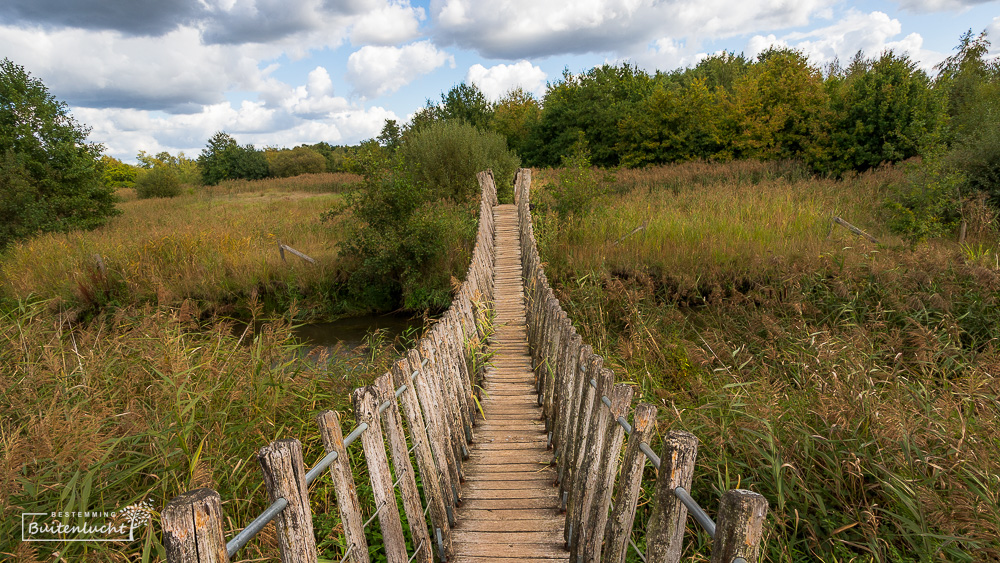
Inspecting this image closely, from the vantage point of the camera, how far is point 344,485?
2041mm

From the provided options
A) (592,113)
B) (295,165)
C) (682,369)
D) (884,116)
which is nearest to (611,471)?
(682,369)

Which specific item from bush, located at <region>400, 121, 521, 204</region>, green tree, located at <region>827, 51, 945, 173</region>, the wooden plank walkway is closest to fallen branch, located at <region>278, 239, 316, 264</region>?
bush, located at <region>400, 121, 521, 204</region>

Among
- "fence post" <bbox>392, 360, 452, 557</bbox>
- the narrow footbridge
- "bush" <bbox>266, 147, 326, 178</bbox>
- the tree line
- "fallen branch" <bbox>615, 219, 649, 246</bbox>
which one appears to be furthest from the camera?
"bush" <bbox>266, 147, 326, 178</bbox>

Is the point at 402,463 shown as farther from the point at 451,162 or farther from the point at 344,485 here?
the point at 451,162

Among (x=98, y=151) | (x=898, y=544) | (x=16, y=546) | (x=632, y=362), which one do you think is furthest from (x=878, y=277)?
(x=98, y=151)

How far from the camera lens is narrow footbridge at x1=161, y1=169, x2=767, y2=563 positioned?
5.07ft

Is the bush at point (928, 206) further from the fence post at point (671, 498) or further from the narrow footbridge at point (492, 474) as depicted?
the fence post at point (671, 498)

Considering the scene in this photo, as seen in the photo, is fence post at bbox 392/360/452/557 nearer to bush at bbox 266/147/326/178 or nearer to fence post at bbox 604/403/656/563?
fence post at bbox 604/403/656/563

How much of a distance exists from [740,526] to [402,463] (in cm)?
176

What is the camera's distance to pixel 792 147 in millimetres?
22703

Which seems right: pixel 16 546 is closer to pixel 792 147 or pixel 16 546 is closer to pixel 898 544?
pixel 898 544

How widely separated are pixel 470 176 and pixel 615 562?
17407mm

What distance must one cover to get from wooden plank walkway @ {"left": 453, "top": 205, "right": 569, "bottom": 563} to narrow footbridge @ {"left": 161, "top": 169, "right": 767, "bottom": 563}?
0.03 feet

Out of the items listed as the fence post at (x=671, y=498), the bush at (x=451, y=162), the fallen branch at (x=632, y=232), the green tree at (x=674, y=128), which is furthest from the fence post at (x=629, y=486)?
the green tree at (x=674, y=128)
